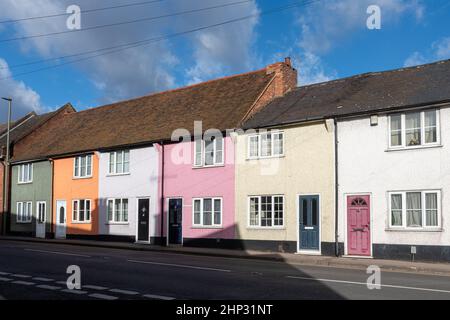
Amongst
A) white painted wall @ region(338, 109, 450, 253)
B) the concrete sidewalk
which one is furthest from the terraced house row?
the concrete sidewalk

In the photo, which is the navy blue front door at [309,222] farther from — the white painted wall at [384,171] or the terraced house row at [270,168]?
the white painted wall at [384,171]

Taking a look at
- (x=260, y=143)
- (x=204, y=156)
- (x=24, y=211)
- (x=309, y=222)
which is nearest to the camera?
(x=309, y=222)

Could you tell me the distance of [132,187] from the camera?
29.0m

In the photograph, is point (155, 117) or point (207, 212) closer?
point (207, 212)

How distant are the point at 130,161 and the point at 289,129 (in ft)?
33.6

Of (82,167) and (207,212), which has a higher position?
(82,167)

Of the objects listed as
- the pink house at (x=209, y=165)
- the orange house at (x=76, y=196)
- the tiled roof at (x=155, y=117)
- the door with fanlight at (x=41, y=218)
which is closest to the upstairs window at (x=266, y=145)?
the pink house at (x=209, y=165)

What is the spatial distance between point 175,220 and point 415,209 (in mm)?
12111

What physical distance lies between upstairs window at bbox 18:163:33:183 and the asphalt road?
68.6 ft

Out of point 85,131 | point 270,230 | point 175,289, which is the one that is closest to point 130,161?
point 85,131

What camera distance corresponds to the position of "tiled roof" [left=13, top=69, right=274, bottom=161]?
26750 millimetres

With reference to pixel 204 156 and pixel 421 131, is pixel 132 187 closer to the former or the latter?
pixel 204 156

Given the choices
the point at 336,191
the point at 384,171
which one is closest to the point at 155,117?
the point at 336,191

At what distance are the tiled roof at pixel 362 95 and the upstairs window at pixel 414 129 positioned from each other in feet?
1.72
